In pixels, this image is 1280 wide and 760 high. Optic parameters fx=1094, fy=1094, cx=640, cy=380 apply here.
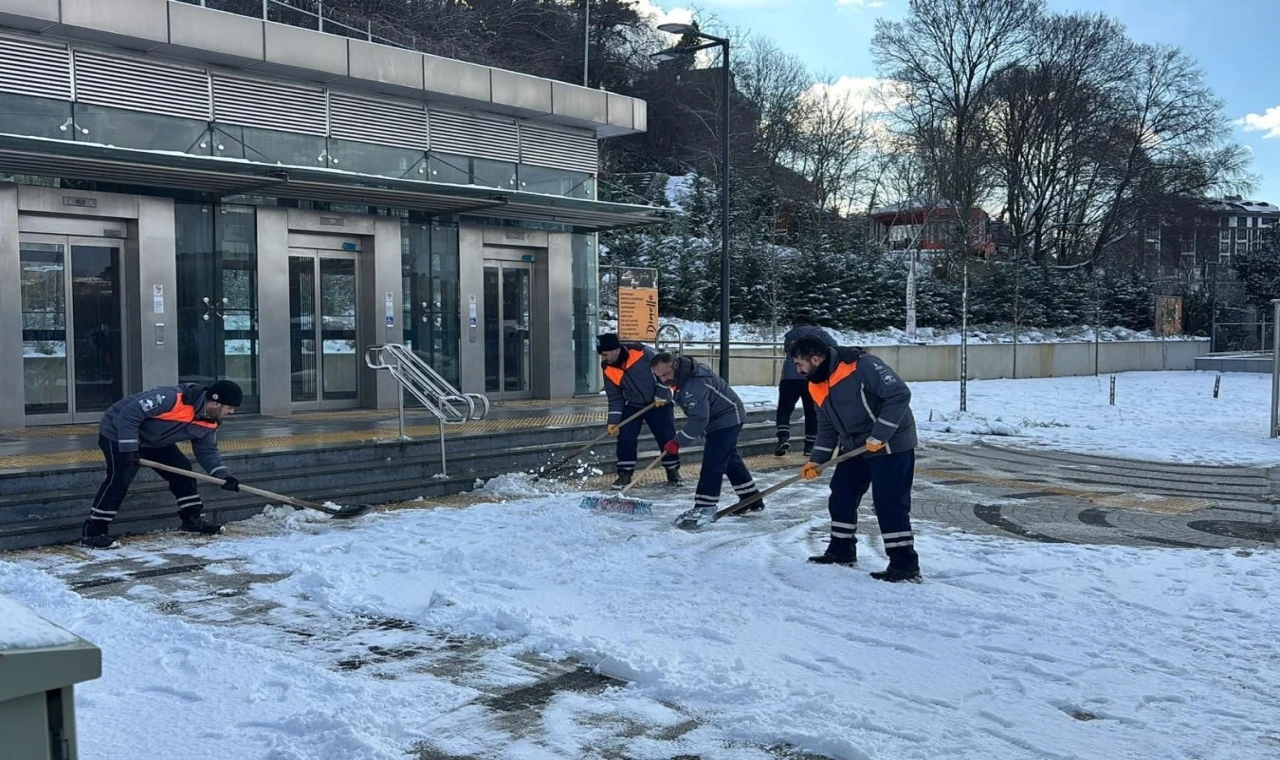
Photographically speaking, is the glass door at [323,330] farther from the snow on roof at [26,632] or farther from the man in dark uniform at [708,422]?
the snow on roof at [26,632]

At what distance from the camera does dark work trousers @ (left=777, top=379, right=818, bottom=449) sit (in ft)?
49.1

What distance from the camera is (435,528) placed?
9609 mm

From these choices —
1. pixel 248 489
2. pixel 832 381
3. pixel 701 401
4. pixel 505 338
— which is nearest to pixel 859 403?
pixel 832 381

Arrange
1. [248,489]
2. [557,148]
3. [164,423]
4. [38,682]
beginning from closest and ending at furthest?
[38,682] < [164,423] < [248,489] < [557,148]

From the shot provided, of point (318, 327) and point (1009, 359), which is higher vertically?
point (318, 327)

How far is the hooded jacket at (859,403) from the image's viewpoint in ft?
24.9

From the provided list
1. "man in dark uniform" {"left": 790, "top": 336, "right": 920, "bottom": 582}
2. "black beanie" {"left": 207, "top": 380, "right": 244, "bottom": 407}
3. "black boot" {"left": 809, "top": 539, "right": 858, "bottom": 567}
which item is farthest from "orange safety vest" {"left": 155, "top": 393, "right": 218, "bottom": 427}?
"black boot" {"left": 809, "top": 539, "right": 858, "bottom": 567}

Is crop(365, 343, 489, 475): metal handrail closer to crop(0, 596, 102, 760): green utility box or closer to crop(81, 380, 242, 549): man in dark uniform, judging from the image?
crop(81, 380, 242, 549): man in dark uniform

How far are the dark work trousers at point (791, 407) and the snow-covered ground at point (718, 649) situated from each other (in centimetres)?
582

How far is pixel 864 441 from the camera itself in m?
8.02

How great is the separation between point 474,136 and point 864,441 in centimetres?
1147

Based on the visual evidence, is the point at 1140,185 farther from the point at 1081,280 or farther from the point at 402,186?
the point at 402,186

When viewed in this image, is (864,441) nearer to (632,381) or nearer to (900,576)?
(900,576)

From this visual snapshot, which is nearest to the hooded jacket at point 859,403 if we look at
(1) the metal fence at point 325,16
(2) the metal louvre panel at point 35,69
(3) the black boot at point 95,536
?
(3) the black boot at point 95,536
